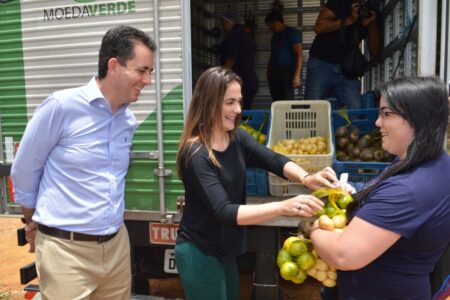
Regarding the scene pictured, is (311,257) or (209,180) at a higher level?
(209,180)

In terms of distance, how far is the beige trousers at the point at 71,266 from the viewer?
214 centimetres

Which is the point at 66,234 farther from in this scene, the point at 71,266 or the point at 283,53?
the point at 283,53

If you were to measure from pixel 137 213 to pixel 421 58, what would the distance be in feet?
7.41

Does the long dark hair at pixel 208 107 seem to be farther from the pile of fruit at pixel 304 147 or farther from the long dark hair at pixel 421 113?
the pile of fruit at pixel 304 147

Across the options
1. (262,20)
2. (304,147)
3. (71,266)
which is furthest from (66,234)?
(262,20)

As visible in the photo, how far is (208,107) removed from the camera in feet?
7.41

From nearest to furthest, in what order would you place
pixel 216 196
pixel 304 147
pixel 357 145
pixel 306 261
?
pixel 306 261
pixel 216 196
pixel 304 147
pixel 357 145

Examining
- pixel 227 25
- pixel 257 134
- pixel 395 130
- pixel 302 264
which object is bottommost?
pixel 302 264

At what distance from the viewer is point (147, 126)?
10.3 feet

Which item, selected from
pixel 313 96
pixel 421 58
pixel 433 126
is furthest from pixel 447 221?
pixel 313 96

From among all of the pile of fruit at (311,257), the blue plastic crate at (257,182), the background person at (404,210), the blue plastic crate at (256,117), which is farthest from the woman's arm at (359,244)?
the blue plastic crate at (256,117)

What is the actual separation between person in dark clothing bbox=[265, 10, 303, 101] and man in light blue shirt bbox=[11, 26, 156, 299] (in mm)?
3853

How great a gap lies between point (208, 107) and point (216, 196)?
488 mm

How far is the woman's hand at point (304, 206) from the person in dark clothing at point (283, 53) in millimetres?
4011
